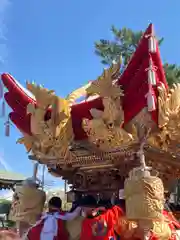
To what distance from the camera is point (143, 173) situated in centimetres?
343

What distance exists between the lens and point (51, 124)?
4133mm

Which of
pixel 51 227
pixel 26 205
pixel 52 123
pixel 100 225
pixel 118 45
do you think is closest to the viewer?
pixel 100 225

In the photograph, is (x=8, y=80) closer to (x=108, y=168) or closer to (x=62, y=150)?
(x=62, y=150)

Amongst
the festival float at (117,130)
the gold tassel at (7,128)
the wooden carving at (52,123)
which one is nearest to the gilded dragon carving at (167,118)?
the festival float at (117,130)

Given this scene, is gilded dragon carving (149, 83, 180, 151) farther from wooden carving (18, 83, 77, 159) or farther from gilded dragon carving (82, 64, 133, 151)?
wooden carving (18, 83, 77, 159)

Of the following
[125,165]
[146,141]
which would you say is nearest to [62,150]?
[125,165]

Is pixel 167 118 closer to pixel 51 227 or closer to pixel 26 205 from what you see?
pixel 51 227

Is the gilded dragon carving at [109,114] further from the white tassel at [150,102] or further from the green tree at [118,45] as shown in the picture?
the green tree at [118,45]

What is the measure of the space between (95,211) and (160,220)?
69 cm

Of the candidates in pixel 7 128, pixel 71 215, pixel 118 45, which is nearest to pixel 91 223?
pixel 71 215

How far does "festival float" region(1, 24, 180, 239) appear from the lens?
11.4 feet

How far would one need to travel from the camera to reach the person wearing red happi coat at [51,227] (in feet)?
13.0

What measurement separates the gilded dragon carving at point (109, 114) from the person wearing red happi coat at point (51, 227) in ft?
3.22

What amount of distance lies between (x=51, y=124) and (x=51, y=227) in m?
1.11
